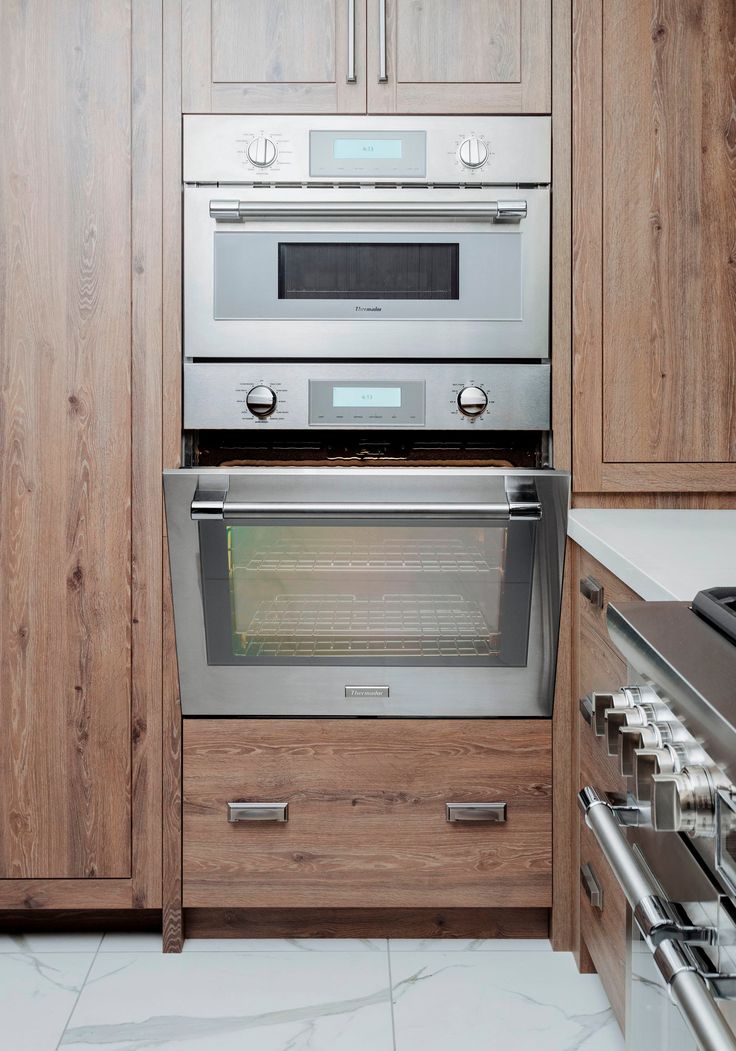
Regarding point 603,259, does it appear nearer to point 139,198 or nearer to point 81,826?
point 139,198

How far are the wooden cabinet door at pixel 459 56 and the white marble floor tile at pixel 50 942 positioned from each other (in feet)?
5.88

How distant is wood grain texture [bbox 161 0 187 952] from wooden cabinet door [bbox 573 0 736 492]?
0.78 m

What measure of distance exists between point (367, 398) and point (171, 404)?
0.39 meters

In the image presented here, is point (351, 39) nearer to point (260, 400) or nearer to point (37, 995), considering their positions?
point (260, 400)

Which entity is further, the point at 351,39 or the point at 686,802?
the point at 351,39

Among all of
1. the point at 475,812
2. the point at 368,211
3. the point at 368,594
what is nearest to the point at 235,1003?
the point at 475,812

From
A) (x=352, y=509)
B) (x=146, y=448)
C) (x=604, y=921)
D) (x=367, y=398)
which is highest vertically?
(x=367, y=398)

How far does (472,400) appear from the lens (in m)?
1.80

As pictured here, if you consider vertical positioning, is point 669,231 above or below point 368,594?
above

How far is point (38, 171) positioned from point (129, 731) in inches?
44.3

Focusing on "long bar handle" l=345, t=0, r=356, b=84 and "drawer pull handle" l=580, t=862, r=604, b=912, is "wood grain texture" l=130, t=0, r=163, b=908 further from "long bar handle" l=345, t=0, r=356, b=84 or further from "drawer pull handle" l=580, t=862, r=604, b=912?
"drawer pull handle" l=580, t=862, r=604, b=912

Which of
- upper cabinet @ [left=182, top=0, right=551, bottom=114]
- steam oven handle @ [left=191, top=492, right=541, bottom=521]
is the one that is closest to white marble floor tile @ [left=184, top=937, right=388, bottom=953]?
steam oven handle @ [left=191, top=492, right=541, bottom=521]

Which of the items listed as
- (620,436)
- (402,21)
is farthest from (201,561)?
(402,21)

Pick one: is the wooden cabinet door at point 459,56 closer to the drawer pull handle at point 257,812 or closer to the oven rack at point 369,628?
the oven rack at point 369,628
